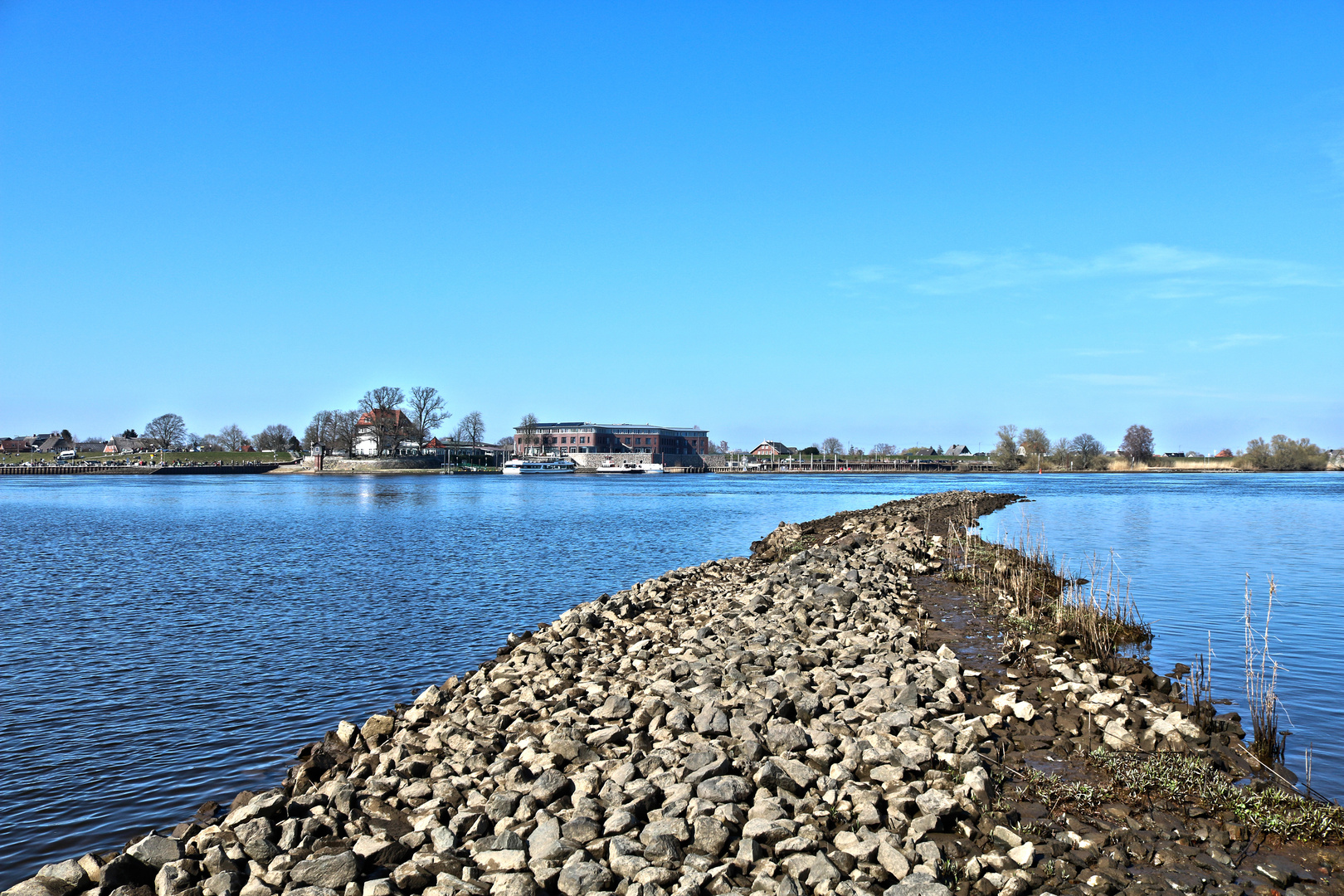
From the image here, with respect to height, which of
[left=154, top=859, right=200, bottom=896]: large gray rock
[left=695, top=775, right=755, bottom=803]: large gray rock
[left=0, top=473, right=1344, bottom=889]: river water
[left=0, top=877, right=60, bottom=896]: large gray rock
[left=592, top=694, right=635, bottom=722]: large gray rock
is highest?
[left=695, top=775, right=755, bottom=803]: large gray rock

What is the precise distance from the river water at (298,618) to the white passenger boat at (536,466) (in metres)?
126

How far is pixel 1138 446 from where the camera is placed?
629 ft

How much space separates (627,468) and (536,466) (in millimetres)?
22811

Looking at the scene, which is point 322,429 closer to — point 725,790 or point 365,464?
point 365,464

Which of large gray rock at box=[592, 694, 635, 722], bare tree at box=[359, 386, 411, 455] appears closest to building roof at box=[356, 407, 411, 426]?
bare tree at box=[359, 386, 411, 455]

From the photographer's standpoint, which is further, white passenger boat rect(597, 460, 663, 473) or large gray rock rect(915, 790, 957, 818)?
white passenger boat rect(597, 460, 663, 473)

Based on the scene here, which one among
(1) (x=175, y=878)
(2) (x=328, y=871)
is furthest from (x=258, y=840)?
(2) (x=328, y=871)

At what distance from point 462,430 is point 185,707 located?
191127mm

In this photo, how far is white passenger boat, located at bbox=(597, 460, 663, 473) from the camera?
19150 cm

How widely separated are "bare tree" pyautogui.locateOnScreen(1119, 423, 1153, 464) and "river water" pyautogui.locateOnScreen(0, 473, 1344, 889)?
156 metres

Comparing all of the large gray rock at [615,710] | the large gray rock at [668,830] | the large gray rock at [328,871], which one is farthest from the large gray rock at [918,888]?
the large gray rock at [615,710]

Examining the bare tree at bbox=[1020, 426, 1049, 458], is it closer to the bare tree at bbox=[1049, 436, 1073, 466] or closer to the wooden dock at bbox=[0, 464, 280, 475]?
the bare tree at bbox=[1049, 436, 1073, 466]

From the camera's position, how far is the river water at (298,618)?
9.64 meters

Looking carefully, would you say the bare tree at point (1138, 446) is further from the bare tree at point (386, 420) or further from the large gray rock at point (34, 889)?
the large gray rock at point (34, 889)
